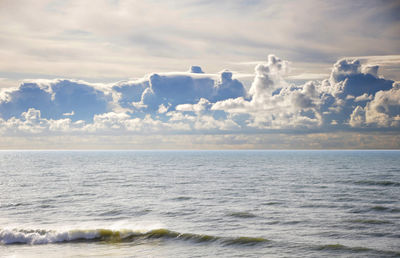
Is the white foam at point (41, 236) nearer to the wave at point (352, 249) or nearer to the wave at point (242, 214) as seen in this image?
the wave at point (242, 214)

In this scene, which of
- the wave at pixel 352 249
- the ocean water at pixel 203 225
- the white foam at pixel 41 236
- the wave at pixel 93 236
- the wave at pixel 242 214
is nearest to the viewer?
the wave at pixel 352 249

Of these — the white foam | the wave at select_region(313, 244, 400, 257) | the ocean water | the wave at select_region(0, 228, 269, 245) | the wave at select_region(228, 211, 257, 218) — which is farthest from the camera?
the wave at select_region(228, 211, 257, 218)

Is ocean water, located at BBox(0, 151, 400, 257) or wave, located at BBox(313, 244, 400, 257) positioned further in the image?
ocean water, located at BBox(0, 151, 400, 257)

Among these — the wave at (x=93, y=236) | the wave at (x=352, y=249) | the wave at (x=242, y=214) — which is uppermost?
the wave at (x=93, y=236)

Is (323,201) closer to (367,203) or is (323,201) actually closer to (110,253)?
(367,203)

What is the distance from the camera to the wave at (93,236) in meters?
27.4

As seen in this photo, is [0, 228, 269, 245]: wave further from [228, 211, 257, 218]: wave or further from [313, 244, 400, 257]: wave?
[228, 211, 257, 218]: wave

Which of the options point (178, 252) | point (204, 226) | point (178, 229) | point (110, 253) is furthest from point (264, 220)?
point (110, 253)

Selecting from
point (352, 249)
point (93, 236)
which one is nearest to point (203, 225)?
point (93, 236)

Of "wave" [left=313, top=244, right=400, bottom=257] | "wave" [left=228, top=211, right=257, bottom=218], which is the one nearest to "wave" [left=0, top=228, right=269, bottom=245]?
"wave" [left=313, top=244, right=400, bottom=257]

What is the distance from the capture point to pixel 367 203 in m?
41.2

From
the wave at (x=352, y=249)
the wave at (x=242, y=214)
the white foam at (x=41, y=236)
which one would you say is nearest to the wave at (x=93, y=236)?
the white foam at (x=41, y=236)

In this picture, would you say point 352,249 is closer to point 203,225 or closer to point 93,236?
point 203,225

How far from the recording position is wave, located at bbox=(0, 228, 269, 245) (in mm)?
27359
